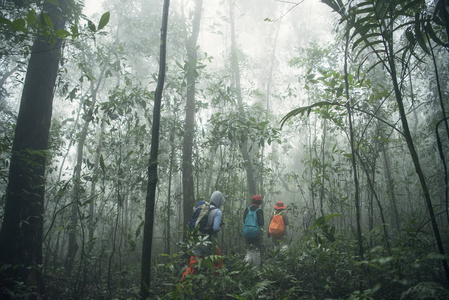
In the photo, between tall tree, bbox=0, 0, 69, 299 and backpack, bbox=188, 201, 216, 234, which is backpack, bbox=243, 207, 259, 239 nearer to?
backpack, bbox=188, 201, 216, 234

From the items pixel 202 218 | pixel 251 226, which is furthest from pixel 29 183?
pixel 251 226

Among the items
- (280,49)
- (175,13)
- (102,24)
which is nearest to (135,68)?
(175,13)

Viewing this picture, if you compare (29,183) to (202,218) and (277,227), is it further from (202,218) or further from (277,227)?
(277,227)

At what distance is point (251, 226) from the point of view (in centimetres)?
504

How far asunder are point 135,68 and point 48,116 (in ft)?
44.3

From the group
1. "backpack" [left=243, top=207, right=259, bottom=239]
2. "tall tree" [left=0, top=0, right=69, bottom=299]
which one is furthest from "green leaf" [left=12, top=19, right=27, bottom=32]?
"backpack" [left=243, top=207, right=259, bottom=239]

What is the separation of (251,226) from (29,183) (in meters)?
3.89

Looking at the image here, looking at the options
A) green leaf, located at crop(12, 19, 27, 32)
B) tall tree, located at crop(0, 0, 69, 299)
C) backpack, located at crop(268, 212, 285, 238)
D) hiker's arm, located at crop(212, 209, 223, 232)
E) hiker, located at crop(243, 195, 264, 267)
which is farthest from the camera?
backpack, located at crop(268, 212, 285, 238)

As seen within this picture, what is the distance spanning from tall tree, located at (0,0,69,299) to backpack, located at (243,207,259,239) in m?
3.48

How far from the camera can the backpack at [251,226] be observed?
4992mm

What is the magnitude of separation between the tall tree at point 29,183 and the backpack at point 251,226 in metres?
3.48

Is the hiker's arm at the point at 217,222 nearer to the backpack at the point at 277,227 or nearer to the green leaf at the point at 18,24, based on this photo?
the backpack at the point at 277,227

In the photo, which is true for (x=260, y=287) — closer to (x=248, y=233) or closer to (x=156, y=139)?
(x=156, y=139)

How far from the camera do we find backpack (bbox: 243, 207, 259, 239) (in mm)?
4992
